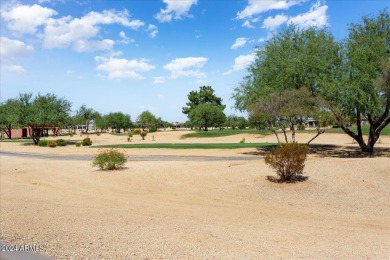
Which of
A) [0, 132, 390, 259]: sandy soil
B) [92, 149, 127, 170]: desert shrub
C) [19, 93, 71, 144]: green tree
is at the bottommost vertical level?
[0, 132, 390, 259]: sandy soil

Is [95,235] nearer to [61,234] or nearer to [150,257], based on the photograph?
[61,234]

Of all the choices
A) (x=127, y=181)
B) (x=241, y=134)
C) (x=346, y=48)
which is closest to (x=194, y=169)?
Result: (x=127, y=181)

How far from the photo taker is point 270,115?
27.6 m

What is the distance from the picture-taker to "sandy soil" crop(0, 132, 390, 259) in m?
7.12

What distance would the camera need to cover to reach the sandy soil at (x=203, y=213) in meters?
7.12

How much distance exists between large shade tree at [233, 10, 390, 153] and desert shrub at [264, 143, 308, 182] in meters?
10.2

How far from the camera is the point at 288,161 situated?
14750mm

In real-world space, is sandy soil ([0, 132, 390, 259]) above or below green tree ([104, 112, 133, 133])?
below

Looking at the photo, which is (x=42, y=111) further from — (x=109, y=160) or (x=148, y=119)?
(x=148, y=119)

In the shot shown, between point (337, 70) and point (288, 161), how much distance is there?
42.2 ft

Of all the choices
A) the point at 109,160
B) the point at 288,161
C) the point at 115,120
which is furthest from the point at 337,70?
the point at 115,120

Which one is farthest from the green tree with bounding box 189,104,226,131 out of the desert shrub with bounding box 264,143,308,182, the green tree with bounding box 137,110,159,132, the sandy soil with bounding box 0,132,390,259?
the desert shrub with bounding box 264,143,308,182

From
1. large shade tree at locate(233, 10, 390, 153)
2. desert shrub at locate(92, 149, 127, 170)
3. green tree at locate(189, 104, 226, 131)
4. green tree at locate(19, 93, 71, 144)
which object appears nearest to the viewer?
desert shrub at locate(92, 149, 127, 170)

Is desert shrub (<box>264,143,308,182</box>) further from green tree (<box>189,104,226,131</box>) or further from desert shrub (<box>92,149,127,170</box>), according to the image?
green tree (<box>189,104,226,131</box>)
